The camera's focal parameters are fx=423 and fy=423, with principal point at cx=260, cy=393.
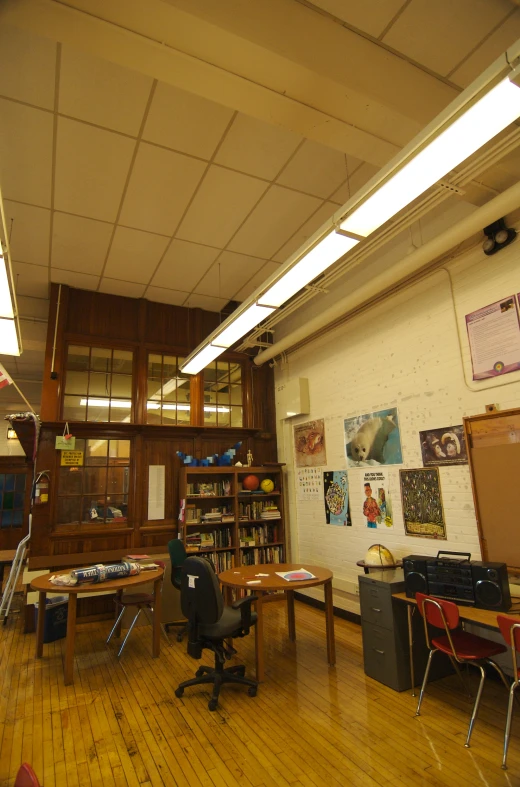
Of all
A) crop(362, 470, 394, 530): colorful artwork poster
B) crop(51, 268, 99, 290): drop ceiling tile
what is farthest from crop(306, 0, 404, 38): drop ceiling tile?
crop(51, 268, 99, 290): drop ceiling tile

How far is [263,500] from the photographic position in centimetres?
645

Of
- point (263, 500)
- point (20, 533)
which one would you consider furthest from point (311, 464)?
point (20, 533)

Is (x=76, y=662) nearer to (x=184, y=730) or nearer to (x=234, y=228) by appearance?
(x=184, y=730)

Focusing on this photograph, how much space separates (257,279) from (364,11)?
11.5 feet

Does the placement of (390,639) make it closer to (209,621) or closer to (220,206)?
(209,621)

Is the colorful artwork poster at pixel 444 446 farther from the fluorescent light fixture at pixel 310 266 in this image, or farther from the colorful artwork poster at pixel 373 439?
the fluorescent light fixture at pixel 310 266

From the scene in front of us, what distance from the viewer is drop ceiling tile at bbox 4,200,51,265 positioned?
425cm

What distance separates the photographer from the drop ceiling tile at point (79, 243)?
14.6 ft

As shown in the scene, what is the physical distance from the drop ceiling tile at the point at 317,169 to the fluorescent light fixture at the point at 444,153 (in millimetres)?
1159

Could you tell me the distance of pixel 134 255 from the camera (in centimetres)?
513

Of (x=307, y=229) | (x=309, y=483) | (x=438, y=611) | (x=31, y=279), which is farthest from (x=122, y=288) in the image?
(x=438, y=611)

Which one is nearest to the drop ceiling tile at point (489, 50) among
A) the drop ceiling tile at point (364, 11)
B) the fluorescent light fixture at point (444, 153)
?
the drop ceiling tile at point (364, 11)

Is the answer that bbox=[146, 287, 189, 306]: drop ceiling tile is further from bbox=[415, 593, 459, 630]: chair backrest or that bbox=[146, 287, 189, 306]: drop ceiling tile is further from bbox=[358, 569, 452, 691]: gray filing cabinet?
bbox=[415, 593, 459, 630]: chair backrest

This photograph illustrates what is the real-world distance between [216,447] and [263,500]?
1.08m
